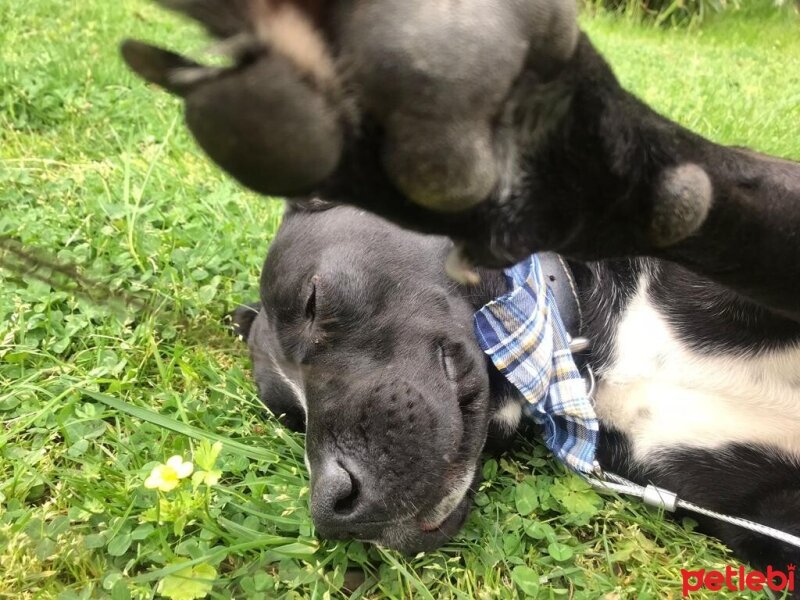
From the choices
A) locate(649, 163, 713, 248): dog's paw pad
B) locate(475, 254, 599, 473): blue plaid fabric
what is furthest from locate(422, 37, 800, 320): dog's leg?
locate(475, 254, 599, 473): blue plaid fabric

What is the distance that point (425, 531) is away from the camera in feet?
6.25

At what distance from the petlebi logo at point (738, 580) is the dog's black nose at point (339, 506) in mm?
821

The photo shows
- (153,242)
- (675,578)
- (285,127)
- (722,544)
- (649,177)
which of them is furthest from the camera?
(153,242)

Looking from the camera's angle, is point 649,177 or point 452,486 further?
point 452,486

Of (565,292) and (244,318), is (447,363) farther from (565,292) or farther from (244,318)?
(244,318)

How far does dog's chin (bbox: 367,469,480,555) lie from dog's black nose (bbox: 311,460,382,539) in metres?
0.09

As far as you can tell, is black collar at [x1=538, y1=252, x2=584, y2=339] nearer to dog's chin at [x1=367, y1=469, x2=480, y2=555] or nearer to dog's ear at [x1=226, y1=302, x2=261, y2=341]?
dog's chin at [x1=367, y1=469, x2=480, y2=555]

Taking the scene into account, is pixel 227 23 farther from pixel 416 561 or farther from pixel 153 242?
pixel 153 242

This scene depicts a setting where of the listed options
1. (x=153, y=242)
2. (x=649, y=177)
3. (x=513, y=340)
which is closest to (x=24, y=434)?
(x=153, y=242)

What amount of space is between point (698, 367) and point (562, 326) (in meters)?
0.41

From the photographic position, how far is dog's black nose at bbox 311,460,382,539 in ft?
5.86

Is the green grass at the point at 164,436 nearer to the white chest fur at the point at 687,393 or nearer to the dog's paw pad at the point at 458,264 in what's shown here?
the white chest fur at the point at 687,393

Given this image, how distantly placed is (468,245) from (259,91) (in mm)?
392

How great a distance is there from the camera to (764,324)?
199 cm
